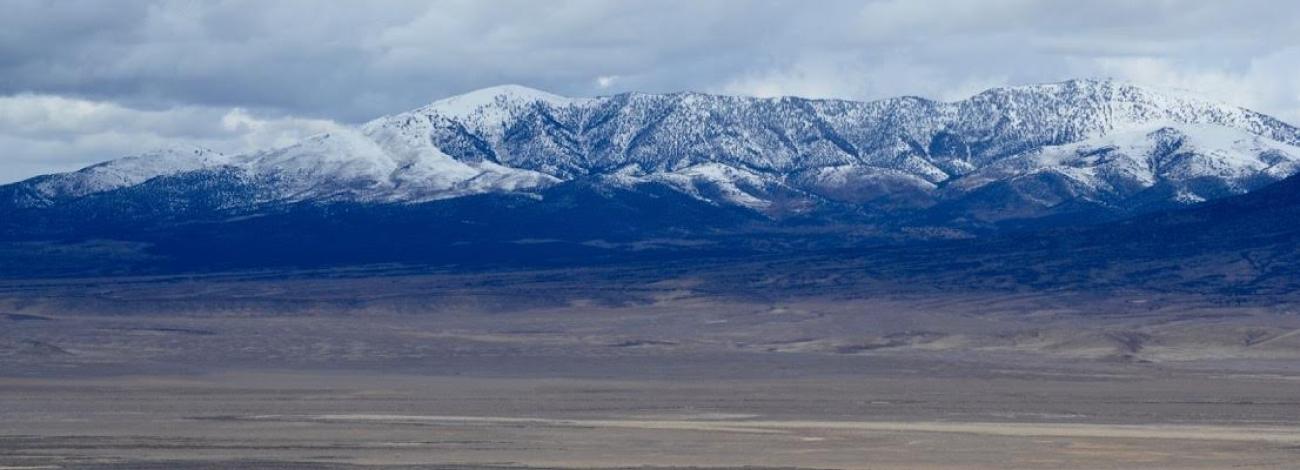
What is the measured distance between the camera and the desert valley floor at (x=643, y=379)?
56875 millimetres

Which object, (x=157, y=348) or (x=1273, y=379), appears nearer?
(x=1273, y=379)

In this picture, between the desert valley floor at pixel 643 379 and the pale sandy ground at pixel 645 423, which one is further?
the desert valley floor at pixel 643 379

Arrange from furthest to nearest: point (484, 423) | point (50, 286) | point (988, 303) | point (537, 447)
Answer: point (50, 286) < point (988, 303) < point (484, 423) < point (537, 447)

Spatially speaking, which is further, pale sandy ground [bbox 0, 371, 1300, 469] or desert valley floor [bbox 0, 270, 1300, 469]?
desert valley floor [bbox 0, 270, 1300, 469]

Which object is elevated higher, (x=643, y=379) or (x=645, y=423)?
(x=643, y=379)

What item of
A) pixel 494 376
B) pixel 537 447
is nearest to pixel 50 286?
pixel 494 376

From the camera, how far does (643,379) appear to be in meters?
88.7

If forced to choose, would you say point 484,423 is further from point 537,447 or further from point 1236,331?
point 1236,331

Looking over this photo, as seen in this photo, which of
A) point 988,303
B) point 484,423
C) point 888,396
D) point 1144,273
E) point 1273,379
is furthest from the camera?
point 1144,273

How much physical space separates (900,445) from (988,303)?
296 feet

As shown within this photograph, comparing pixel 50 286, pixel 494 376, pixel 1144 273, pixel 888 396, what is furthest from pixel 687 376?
pixel 50 286

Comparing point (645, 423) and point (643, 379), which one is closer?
point (645, 423)

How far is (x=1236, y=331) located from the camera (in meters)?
110

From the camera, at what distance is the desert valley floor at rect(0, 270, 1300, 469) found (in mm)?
56875
